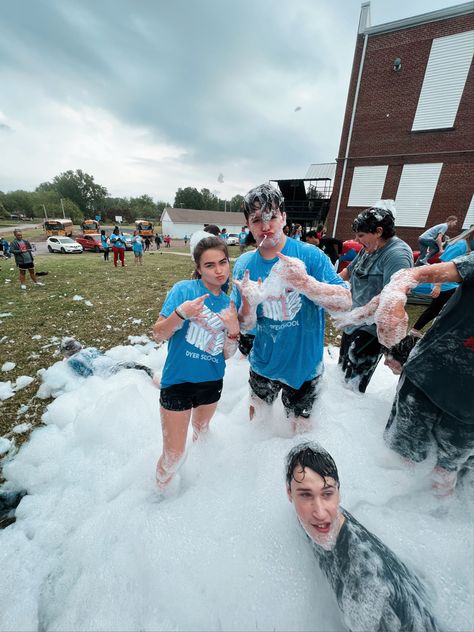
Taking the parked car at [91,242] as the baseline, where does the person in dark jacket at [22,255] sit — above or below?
above

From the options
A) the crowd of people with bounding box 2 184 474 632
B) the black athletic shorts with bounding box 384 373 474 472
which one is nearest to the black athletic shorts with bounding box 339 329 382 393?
the crowd of people with bounding box 2 184 474 632

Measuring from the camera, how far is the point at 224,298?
5.49 ft

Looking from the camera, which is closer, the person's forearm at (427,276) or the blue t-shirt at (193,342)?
the person's forearm at (427,276)

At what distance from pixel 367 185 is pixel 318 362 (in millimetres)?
14367

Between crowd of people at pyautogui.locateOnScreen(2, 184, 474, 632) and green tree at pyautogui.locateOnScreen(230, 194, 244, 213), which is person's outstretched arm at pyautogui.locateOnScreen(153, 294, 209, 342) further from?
green tree at pyautogui.locateOnScreen(230, 194, 244, 213)

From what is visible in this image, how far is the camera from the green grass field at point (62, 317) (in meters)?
3.13

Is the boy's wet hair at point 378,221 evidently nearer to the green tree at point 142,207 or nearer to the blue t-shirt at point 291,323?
the blue t-shirt at point 291,323

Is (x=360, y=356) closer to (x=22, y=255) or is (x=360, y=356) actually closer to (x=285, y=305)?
(x=285, y=305)

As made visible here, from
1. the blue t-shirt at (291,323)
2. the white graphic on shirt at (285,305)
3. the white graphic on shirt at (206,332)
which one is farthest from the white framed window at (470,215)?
the white graphic on shirt at (206,332)

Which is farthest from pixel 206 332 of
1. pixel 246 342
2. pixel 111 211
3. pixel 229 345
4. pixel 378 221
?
pixel 111 211

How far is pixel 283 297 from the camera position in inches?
64.1

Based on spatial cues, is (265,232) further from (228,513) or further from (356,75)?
(356,75)

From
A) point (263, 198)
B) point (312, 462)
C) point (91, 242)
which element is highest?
point (263, 198)

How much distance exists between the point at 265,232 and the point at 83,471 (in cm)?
225
